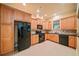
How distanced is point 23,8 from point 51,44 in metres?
1.11

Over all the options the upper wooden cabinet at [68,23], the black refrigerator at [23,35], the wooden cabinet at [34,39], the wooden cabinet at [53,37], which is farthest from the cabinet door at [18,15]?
the upper wooden cabinet at [68,23]

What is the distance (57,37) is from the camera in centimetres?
284

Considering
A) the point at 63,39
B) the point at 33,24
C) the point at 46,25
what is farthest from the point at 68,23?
the point at 33,24

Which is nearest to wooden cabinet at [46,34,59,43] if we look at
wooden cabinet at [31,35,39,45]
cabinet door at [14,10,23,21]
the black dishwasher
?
the black dishwasher

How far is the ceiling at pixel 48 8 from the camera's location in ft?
7.91

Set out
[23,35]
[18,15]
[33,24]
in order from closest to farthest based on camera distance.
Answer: [33,24]
[23,35]
[18,15]

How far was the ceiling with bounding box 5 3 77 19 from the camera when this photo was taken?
7.91 ft

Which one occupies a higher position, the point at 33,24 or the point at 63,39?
the point at 33,24

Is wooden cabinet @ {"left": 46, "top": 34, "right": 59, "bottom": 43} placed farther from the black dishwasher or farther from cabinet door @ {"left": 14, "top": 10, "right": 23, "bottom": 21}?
cabinet door @ {"left": 14, "top": 10, "right": 23, "bottom": 21}

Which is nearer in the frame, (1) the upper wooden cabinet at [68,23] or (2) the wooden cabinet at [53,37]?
(1) the upper wooden cabinet at [68,23]

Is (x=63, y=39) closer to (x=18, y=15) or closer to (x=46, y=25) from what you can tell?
(x=46, y=25)

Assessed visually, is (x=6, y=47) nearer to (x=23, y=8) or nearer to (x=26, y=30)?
(x=26, y=30)

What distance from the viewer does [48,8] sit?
8.27 ft

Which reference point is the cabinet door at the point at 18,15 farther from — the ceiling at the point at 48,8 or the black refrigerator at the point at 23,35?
the ceiling at the point at 48,8
